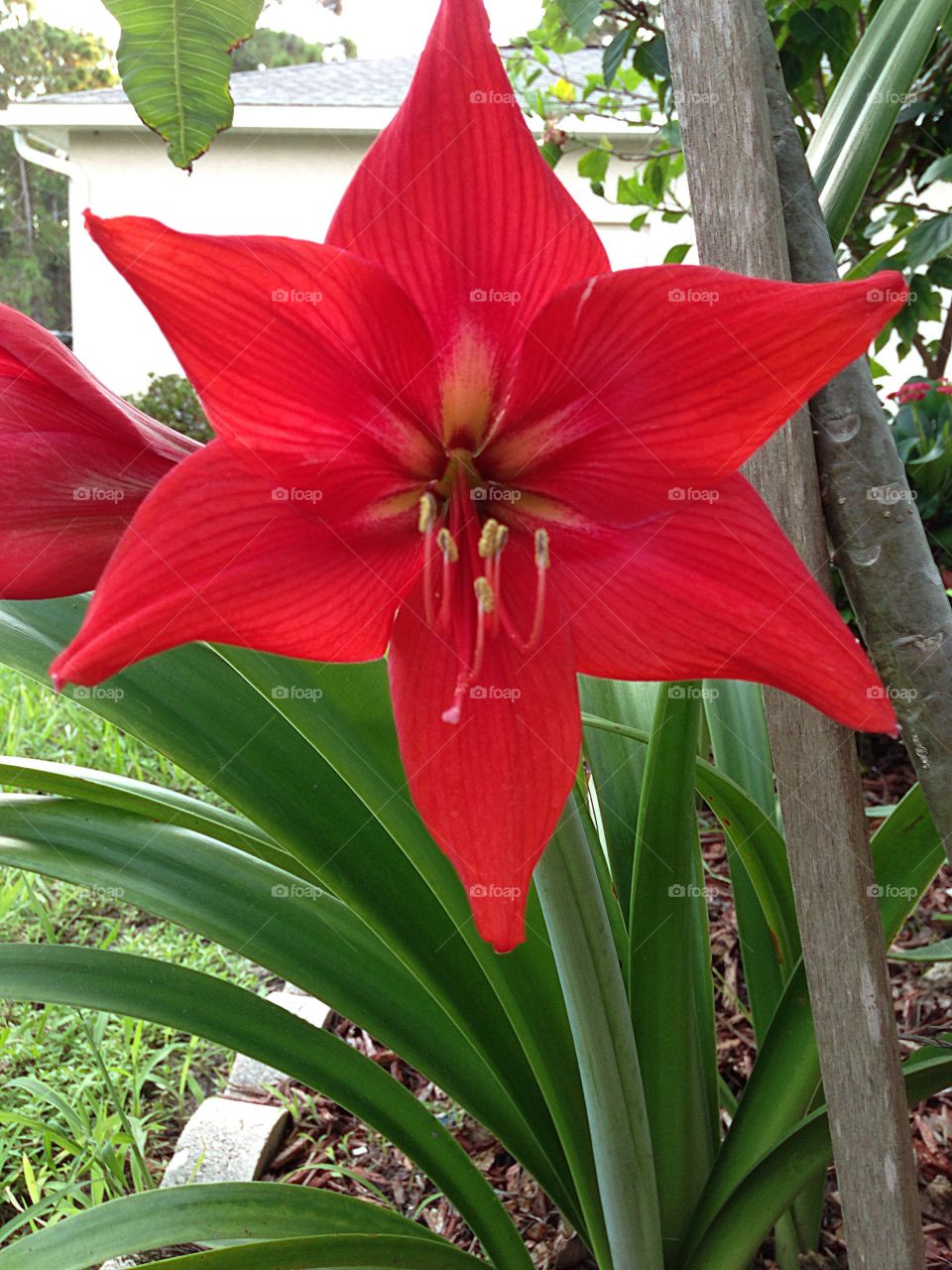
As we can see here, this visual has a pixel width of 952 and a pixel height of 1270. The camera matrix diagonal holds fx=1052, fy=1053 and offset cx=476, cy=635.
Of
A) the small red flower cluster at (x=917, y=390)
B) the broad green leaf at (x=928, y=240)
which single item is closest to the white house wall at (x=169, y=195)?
the small red flower cluster at (x=917, y=390)

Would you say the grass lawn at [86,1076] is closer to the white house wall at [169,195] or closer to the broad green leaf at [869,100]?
the broad green leaf at [869,100]

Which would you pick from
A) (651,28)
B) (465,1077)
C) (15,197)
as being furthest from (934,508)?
(15,197)

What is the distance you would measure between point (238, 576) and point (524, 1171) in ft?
3.75

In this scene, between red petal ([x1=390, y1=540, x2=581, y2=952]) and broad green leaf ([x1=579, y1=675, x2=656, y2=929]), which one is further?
broad green leaf ([x1=579, y1=675, x2=656, y2=929])

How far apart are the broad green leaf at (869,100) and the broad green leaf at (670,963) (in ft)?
1.35

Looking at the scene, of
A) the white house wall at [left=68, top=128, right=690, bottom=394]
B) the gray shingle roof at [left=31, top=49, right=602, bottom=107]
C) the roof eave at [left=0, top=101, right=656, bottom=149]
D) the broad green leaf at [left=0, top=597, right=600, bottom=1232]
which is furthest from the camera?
the gray shingle roof at [left=31, top=49, right=602, bottom=107]

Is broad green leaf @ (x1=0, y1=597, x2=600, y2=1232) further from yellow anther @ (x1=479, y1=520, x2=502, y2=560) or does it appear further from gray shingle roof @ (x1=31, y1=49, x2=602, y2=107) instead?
gray shingle roof @ (x1=31, y1=49, x2=602, y2=107)

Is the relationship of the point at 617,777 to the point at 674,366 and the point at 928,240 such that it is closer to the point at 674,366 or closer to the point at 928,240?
the point at 674,366

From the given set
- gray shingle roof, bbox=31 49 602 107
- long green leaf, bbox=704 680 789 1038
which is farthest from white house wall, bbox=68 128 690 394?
long green leaf, bbox=704 680 789 1038

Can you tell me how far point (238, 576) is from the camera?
0.47 metres

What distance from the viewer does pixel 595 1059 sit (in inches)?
30.5

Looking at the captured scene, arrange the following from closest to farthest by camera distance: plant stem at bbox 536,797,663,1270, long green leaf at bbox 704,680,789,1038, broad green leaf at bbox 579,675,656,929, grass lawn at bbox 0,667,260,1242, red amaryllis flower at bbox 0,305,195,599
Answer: red amaryllis flower at bbox 0,305,195,599 → plant stem at bbox 536,797,663,1270 → broad green leaf at bbox 579,675,656,929 → long green leaf at bbox 704,680,789,1038 → grass lawn at bbox 0,667,260,1242

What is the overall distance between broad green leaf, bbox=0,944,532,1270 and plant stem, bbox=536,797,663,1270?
0.17 m

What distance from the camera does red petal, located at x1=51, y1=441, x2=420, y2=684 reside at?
16.9 inches
